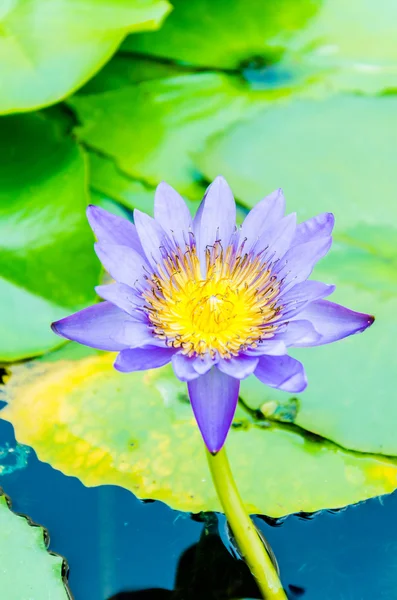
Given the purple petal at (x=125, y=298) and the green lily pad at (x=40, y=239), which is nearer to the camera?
the purple petal at (x=125, y=298)

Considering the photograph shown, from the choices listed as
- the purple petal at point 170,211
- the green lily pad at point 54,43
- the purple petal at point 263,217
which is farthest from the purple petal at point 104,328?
the green lily pad at point 54,43

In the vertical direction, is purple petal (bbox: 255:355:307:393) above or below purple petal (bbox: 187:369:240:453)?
above

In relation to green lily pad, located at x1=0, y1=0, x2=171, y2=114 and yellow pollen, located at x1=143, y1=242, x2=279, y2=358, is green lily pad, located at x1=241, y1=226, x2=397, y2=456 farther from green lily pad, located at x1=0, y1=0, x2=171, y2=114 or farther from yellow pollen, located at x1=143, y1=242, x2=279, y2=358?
green lily pad, located at x1=0, y1=0, x2=171, y2=114

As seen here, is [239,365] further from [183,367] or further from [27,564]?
[27,564]

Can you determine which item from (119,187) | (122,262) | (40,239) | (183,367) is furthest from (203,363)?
(119,187)

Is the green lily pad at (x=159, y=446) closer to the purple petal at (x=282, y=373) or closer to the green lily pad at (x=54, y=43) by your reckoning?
the purple petal at (x=282, y=373)

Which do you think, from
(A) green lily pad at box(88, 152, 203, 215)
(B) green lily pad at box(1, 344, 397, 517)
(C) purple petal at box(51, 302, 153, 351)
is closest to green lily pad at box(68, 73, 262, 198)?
(A) green lily pad at box(88, 152, 203, 215)
